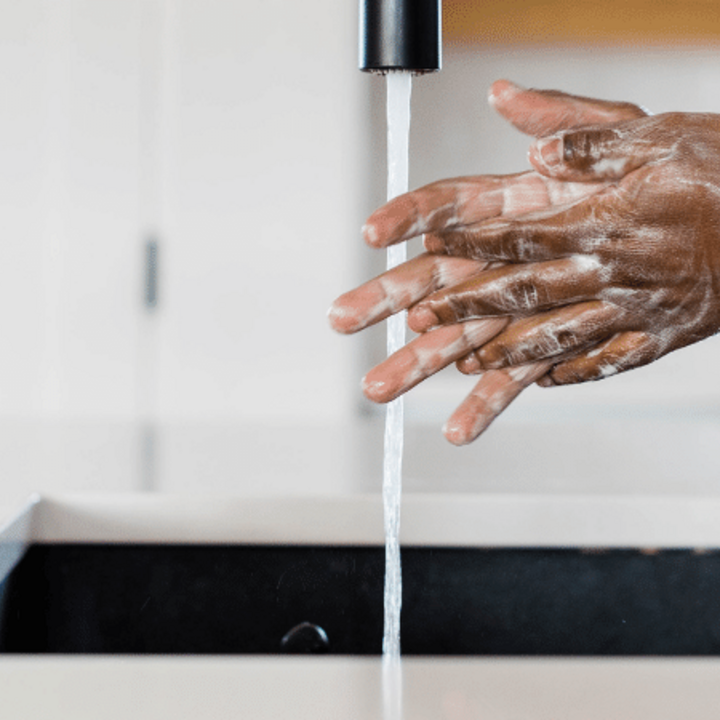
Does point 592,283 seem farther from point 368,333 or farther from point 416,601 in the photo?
point 368,333

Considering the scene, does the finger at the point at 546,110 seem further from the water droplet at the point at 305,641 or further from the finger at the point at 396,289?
the water droplet at the point at 305,641

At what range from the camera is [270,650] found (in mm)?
753

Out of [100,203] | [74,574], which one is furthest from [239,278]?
[74,574]

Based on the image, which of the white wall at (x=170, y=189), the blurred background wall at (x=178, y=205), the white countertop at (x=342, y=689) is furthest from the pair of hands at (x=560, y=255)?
the white wall at (x=170, y=189)

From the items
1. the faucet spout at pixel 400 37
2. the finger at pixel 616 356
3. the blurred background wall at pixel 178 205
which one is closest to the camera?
the faucet spout at pixel 400 37

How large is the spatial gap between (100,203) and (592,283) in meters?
2.21

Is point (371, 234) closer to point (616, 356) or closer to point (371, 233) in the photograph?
point (371, 233)

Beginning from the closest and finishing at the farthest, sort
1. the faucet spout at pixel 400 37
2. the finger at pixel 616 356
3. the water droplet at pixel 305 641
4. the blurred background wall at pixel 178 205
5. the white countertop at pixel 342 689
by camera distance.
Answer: the white countertop at pixel 342 689 → the faucet spout at pixel 400 37 → the finger at pixel 616 356 → the water droplet at pixel 305 641 → the blurred background wall at pixel 178 205

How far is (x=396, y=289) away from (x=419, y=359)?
0.15 feet

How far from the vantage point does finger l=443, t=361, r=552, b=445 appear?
612 millimetres

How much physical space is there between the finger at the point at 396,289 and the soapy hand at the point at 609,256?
0.01 m

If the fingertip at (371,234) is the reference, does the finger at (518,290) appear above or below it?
below

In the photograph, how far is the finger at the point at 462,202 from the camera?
0.52 metres

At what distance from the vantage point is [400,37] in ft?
1.59
